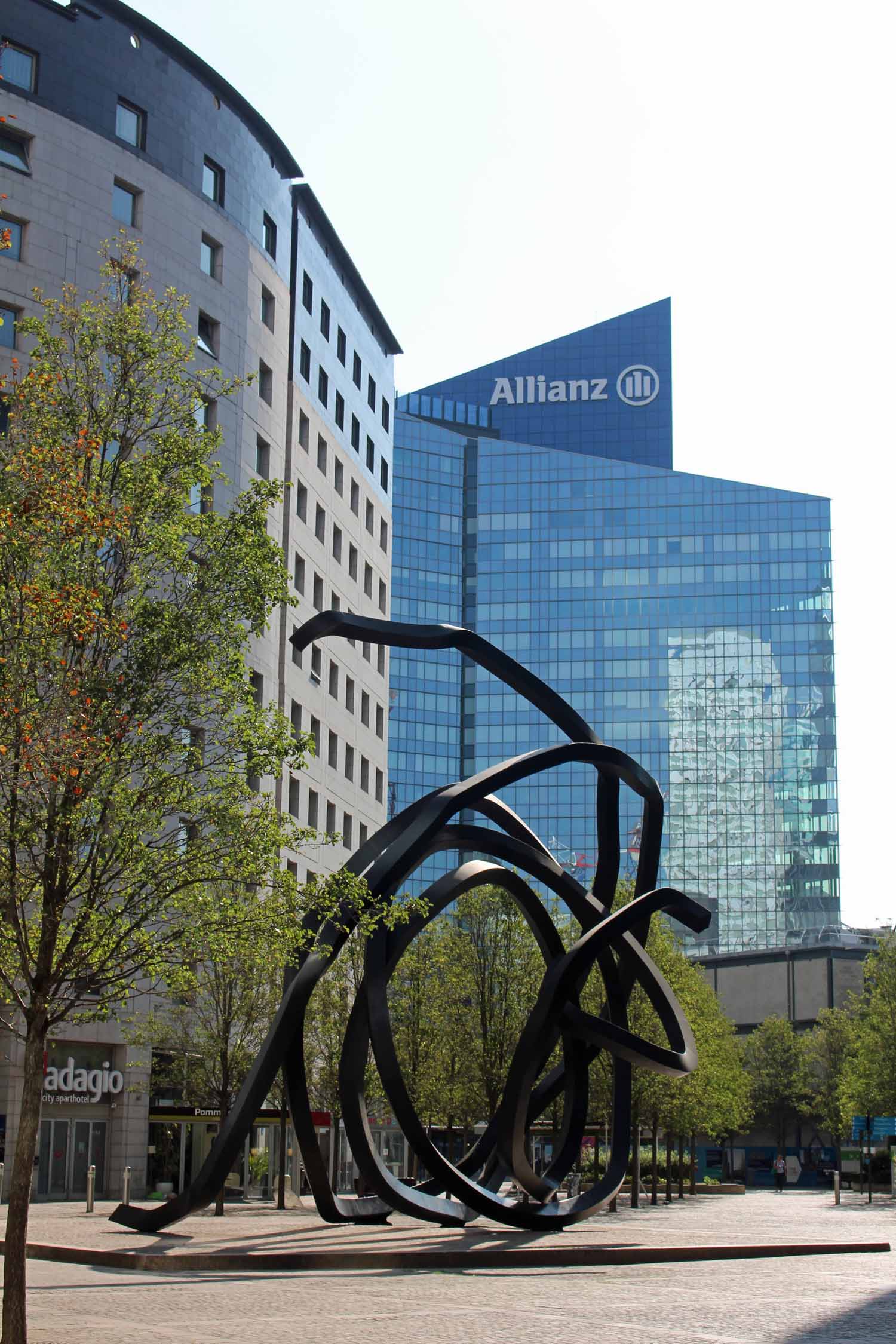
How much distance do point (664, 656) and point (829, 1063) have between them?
76765 mm

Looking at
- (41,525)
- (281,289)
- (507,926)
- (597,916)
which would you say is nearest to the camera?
(41,525)

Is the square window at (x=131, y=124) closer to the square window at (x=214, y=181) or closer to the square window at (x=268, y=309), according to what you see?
the square window at (x=214, y=181)

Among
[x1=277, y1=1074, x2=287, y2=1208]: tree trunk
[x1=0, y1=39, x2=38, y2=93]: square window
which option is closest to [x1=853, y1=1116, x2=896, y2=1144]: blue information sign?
[x1=277, y1=1074, x2=287, y2=1208]: tree trunk

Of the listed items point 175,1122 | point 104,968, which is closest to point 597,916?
point 104,968

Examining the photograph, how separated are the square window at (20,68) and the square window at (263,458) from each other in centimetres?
1600

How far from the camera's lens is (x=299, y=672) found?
6588cm

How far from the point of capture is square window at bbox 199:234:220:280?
5778 centimetres

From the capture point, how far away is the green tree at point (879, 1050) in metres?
64.6

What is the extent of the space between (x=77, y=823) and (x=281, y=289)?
52496mm

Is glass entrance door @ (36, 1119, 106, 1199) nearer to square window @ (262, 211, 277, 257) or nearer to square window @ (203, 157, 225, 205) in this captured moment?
square window @ (203, 157, 225, 205)

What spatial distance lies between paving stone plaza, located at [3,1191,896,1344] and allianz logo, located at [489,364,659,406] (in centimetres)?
17252

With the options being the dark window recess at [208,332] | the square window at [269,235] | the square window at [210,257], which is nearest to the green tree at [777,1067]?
the square window at [269,235]

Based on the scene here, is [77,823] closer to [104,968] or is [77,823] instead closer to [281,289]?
[104,968]

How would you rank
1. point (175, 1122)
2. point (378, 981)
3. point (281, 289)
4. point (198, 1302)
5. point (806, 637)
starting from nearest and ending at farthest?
point (198, 1302), point (378, 981), point (175, 1122), point (281, 289), point (806, 637)
